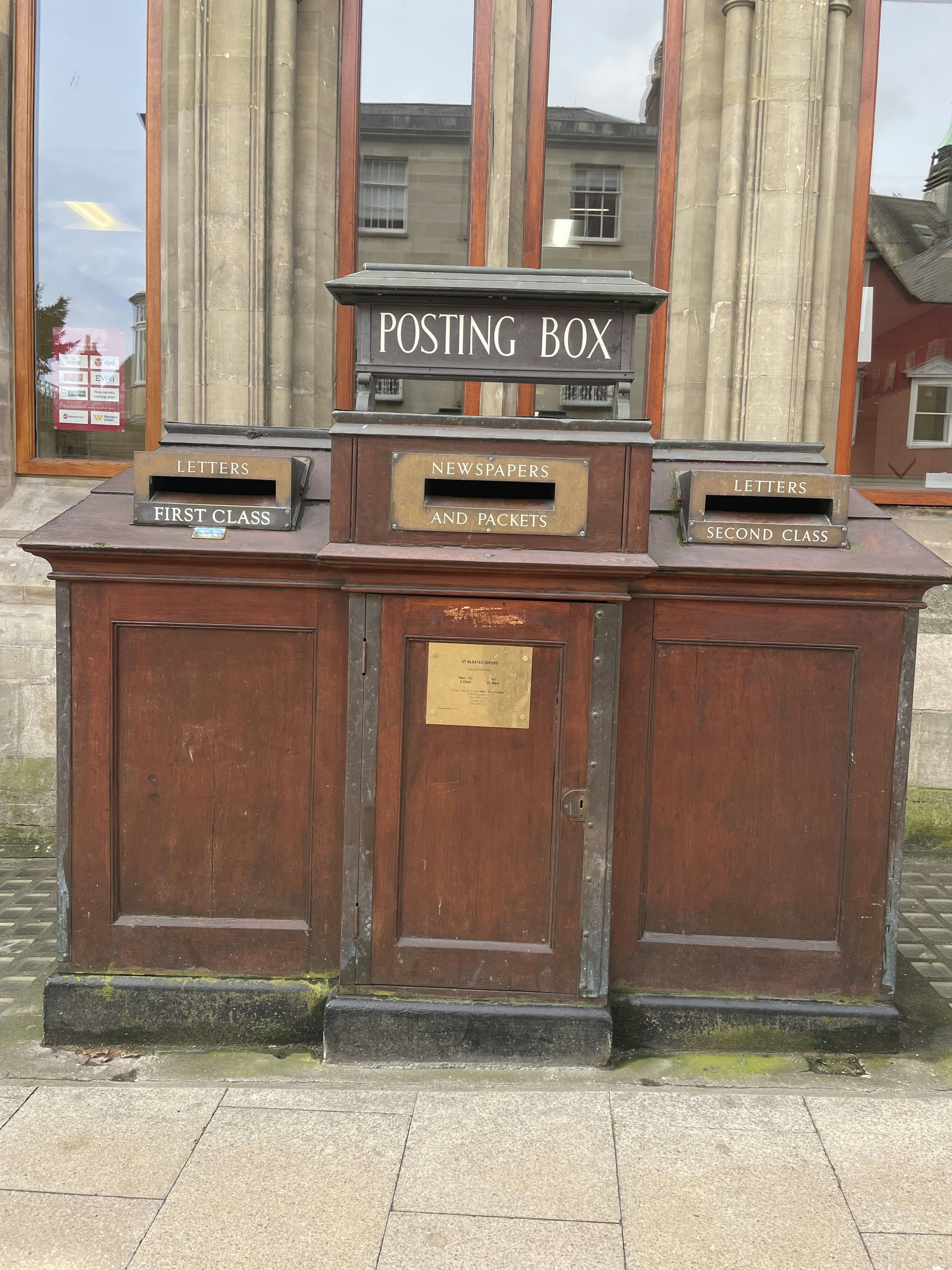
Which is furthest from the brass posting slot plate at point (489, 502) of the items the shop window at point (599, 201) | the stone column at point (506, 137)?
the shop window at point (599, 201)

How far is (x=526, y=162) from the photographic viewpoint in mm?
5949

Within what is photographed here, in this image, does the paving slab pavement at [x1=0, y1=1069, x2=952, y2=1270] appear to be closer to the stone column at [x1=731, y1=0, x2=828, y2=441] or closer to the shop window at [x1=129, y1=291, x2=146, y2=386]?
the stone column at [x1=731, y1=0, x2=828, y2=441]

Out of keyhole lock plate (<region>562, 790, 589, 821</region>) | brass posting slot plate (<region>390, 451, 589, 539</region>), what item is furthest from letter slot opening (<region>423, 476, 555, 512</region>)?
keyhole lock plate (<region>562, 790, 589, 821</region>)

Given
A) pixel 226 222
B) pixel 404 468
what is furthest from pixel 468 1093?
pixel 226 222

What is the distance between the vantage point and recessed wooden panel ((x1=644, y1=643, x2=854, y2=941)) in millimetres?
3340

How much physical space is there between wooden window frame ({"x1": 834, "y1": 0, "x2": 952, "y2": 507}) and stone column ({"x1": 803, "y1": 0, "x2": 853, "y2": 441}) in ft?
0.56

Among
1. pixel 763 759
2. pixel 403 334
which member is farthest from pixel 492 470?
pixel 763 759

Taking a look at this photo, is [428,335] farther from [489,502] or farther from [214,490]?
[214,490]

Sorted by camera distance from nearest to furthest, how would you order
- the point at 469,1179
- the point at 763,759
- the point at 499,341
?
the point at 469,1179
the point at 499,341
the point at 763,759

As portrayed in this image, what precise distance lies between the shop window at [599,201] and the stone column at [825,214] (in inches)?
48.7

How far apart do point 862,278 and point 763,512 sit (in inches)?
132

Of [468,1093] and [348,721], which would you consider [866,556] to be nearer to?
[348,721]

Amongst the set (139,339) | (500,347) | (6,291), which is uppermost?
(6,291)

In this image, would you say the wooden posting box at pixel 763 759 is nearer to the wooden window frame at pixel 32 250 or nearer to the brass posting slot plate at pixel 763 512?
the brass posting slot plate at pixel 763 512
